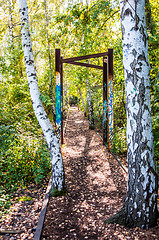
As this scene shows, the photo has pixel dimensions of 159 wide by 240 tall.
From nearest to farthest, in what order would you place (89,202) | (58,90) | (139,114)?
(139,114), (89,202), (58,90)

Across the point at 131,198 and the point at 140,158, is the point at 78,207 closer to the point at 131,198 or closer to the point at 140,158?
the point at 131,198

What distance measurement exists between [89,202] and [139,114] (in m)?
2.22

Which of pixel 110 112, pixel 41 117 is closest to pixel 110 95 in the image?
pixel 110 112

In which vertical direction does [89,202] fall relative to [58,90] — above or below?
below

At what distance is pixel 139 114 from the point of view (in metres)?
2.70

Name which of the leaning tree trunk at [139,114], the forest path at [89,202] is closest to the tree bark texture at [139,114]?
the leaning tree trunk at [139,114]

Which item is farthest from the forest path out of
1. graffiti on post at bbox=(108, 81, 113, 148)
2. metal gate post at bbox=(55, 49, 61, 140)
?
metal gate post at bbox=(55, 49, 61, 140)

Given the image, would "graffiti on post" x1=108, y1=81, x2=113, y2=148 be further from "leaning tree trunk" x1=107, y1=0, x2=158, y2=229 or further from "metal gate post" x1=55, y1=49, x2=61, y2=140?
"leaning tree trunk" x1=107, y1=0, x2=158, y2=229

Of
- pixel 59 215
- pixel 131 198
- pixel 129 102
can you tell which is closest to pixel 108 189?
pixel 59 215

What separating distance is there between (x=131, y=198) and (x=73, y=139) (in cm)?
717

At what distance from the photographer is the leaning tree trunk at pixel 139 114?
2.67 m

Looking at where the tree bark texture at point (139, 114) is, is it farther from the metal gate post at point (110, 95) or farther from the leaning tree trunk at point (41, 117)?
the metal gate post at point (110, 95)

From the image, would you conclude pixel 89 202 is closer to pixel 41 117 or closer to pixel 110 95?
pixel 41 117

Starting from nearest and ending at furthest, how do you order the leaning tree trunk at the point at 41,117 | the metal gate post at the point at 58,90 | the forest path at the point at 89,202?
the forest path at the point at 89,202 < the leaning tree trunk at the point at 41,117 < the metal gate post at the point at 58,90
